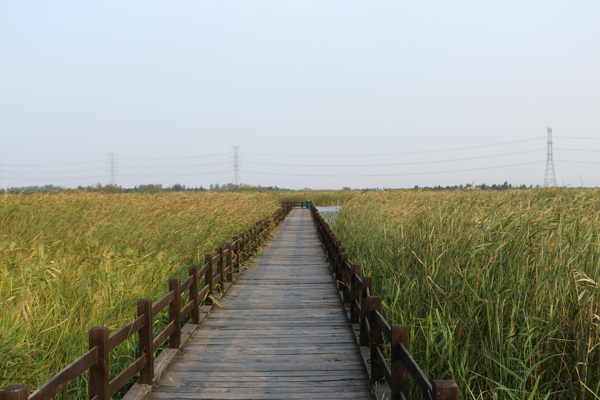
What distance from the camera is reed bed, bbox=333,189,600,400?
148 inches

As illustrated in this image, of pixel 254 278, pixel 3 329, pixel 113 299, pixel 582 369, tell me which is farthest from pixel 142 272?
pixel 582 369

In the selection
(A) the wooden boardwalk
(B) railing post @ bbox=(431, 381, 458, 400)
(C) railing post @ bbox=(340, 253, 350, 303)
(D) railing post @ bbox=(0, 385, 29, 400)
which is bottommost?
(A) the wooden boardwalk

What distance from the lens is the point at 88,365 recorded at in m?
3.52

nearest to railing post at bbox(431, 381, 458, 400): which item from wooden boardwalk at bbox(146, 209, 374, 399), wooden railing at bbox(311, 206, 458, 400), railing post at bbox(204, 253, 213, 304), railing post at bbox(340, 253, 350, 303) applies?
wooden railing at bbox(311, 206, 458, 400)

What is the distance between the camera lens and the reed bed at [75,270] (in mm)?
4625

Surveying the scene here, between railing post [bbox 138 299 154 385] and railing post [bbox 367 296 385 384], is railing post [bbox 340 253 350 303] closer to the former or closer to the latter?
railing post [bbox 367 296 385 384]

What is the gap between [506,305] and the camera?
4465 mm

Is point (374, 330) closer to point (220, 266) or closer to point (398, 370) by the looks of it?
point (398, 370)

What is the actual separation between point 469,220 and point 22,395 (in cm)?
569

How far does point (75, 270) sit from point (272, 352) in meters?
3.66

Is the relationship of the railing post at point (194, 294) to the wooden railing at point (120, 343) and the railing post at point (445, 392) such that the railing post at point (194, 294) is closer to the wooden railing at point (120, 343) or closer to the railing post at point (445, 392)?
the wooden railing at point (120, 343)

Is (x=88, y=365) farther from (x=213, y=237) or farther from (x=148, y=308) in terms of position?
(x=213, y=237)

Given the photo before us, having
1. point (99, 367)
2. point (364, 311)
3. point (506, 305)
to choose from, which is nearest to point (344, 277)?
point (364, 311)

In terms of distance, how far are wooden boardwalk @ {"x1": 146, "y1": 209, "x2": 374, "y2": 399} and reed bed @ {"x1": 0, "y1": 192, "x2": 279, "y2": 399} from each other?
2.91ft
